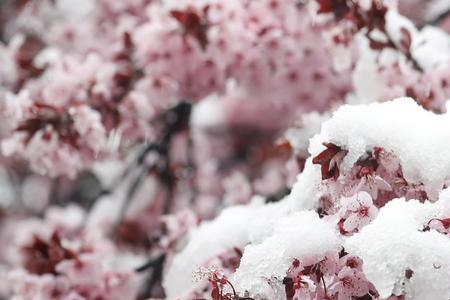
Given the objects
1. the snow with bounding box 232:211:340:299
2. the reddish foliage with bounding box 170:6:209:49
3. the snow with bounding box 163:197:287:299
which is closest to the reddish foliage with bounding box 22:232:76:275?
the snow with bounding box 163:197:287:299

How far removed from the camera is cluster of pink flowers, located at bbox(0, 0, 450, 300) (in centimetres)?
134

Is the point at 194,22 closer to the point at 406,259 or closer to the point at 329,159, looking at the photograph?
the point at 329,159

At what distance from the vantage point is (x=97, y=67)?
111 inches

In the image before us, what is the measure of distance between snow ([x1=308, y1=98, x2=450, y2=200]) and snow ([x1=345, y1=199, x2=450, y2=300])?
15 centimetres

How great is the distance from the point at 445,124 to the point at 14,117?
140 centimetres

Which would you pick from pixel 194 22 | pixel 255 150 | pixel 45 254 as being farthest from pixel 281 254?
pixel 255 150

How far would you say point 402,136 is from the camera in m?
1.41

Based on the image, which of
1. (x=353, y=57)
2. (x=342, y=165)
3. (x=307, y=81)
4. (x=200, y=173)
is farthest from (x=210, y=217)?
(x=342, y=165)

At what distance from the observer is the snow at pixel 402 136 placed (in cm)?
136

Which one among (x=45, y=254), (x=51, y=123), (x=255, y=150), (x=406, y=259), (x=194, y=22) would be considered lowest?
(x=406, y=259)

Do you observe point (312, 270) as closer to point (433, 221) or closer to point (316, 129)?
point (433, 221)

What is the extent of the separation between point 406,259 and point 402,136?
0.29 metres

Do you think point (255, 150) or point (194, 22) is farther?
point (255, 150)

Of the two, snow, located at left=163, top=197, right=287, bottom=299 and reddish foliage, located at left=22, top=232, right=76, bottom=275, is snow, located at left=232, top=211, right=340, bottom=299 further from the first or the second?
reddish foliage, located at left=22, top=232, right=76, bottom=275
